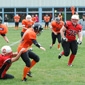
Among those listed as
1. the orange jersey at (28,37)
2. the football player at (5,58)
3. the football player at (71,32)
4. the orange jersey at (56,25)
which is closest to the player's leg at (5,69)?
the football player at (5,58)

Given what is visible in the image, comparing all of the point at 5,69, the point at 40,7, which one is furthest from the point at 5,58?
the point at 40,7

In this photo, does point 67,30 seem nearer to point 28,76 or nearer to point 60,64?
point 60,64

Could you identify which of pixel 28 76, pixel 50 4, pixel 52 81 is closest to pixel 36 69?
pixel 28 76

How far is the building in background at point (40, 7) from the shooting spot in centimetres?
4200

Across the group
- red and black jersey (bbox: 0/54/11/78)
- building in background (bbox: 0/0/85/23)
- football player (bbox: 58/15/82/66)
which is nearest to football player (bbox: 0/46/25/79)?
red and black jersey (bbox: 0/54/11/78)

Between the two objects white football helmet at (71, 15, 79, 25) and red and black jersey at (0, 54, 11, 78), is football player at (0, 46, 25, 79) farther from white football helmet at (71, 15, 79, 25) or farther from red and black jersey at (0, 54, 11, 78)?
white football helmet at (71, 15, 79, 25)

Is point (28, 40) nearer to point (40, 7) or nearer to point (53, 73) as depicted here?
point (53, 73)

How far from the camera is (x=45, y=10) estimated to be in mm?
42625

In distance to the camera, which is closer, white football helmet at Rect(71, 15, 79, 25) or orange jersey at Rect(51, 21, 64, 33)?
white football helmet at Rect(71, 15, 79, 25)

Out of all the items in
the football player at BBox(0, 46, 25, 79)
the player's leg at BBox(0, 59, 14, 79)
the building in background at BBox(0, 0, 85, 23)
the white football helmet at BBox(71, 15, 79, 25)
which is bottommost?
the player's leg at BBox(0, 59, 14, 79)

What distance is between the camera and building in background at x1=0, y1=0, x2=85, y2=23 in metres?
42.0

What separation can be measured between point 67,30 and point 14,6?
112 feet

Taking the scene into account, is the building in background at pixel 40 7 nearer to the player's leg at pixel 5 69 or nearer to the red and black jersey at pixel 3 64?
the player's leg at pixel 5 69

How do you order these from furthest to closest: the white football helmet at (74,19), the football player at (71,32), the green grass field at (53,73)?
the football player at (71,32) → the white football helmet at (74,19) → the green grass field at (53,73)
